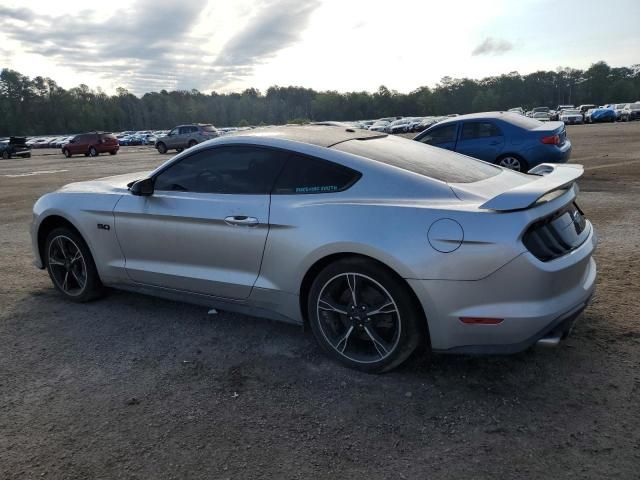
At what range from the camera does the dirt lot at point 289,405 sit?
7.99ft

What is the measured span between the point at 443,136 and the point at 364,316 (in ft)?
28.5

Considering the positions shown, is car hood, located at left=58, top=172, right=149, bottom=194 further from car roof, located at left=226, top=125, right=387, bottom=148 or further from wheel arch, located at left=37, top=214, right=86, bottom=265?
car roof, located at left=226, top=125, right=387, bottom=148

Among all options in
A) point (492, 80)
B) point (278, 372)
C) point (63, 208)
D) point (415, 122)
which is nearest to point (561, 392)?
point (278, 372)

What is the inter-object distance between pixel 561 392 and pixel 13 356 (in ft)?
12.3

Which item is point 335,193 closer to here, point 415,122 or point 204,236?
point 204,236

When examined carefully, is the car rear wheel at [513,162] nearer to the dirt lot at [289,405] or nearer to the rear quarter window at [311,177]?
the dirt lot at [289,405]

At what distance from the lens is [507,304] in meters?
2.77

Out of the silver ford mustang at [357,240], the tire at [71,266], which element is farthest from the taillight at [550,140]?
the tire at [71,266]

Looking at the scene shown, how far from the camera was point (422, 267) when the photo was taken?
9.45ft

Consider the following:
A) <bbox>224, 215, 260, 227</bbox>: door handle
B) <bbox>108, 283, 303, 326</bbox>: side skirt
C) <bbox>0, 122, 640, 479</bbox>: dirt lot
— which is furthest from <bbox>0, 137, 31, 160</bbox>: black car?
<bbox>224, 215, 260, 227</bbox>: door handle

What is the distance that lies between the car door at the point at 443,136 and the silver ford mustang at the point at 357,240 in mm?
7113

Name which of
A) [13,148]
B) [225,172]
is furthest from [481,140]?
[13,148]

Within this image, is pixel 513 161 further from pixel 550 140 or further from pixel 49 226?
pixel 49 226

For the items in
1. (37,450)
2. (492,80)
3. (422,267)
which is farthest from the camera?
(492,80)
